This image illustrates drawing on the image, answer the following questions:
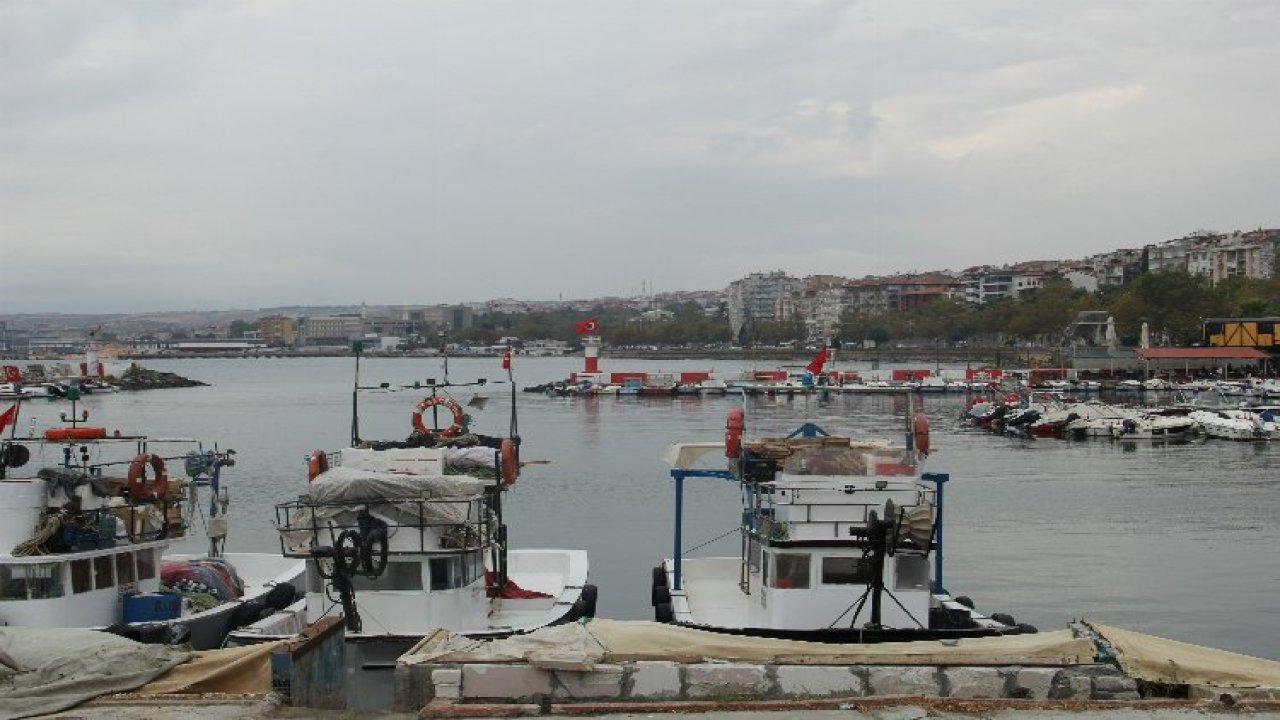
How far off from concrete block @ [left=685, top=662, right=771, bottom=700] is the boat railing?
6.63 m

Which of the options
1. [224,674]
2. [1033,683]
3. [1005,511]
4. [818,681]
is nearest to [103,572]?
[224,674]

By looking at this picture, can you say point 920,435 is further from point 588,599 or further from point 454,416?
point 454,416

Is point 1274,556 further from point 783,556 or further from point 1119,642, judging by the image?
point 1119,642

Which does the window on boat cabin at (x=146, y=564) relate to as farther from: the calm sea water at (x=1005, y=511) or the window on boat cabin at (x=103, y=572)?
the calm sea water at (x=1005, y=511)

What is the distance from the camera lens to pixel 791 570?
18.1m

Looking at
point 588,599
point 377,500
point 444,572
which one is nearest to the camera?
point 377,500

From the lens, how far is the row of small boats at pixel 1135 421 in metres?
66.7

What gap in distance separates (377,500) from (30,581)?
4.97 meters

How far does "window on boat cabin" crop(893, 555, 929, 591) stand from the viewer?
59.6 feet

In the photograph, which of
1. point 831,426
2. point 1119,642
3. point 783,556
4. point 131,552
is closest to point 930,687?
point 1119,642

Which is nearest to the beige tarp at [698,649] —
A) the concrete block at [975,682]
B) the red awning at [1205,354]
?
the concrete block at [975,682]

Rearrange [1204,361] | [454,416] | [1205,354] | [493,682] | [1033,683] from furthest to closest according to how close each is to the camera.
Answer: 1. [1204,361]
2. [1205,354]
3. [454,416]
4. [1033,683]
5. [493,682]

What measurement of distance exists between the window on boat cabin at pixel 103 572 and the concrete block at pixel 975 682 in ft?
41.0

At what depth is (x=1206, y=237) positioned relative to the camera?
185 meters
